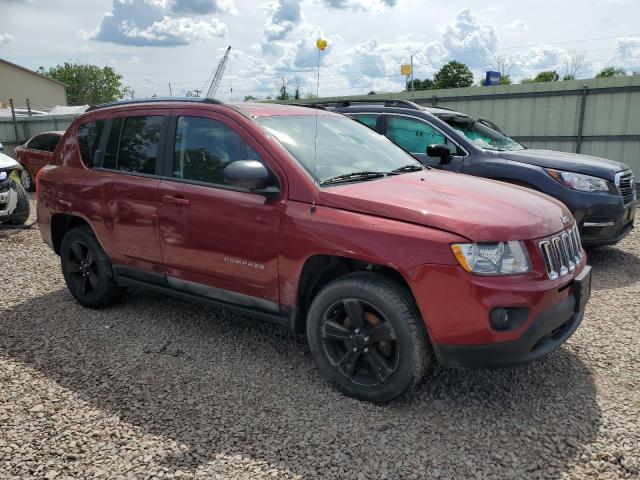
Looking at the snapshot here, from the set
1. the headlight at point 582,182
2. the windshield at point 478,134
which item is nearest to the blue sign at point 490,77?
the windshield at point 478,134

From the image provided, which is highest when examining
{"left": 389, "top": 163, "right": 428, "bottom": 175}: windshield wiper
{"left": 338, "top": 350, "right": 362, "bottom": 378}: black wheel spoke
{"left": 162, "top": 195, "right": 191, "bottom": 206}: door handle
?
{"left": 389, "top": 163, "right": 428, "bottom": 175}: windshield wiper

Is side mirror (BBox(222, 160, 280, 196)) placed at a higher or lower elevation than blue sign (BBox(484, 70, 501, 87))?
lower

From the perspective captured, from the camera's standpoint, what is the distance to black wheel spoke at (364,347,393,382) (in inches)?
119

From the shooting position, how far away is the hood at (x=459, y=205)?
2.80 meters

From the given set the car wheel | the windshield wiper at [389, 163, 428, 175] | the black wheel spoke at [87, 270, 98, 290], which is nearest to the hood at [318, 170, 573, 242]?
the windshield wiper at [389, 163, 428, 175]

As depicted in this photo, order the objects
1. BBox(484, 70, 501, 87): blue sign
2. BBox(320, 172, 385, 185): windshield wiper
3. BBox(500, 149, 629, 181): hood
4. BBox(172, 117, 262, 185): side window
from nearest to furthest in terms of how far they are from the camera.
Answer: BBox(320, 172, 385, 185): windshield wiper < BBox(172, 117, 262, 185): side window < BBox(500, 149, 629, 181): hood < BBox(484, 70, 501, 87): blue sign

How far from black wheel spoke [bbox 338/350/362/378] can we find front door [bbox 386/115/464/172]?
3.66 m

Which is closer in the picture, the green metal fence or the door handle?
the door handle

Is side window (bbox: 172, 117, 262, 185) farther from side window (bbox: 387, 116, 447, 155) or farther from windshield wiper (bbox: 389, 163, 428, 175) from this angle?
side window (bbox: 387, 116, 447, 155)

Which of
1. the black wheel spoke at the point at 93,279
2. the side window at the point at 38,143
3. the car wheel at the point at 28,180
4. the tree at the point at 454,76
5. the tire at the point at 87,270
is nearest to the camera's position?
the tire at the point at 87,270

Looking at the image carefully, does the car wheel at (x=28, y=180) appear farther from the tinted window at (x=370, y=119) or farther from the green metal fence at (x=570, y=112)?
the green metal fence at (x=570, y=112)

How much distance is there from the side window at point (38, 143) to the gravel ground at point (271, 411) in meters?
9.55

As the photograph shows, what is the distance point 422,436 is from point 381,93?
14.4 m

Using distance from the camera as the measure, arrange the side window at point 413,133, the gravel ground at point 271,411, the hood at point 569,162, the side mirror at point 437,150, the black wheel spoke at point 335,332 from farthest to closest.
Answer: the side window at point 413,133 < the hood at point 569,162 < the side mirror at point 437,150 < the black wheel spoke at point 335,332 < the gravel ground at point 271,411
